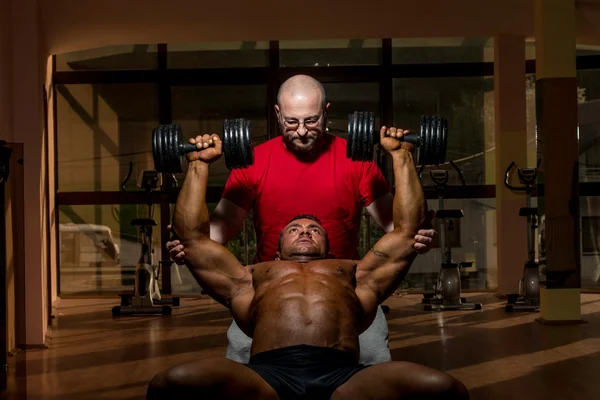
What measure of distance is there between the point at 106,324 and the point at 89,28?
2.19 m

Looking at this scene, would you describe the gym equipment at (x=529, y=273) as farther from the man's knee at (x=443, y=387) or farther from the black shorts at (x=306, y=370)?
the man's knee at (x=443, y=387)

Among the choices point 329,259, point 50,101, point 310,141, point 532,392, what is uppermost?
point 50,101

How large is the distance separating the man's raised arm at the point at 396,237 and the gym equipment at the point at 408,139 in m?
0.04

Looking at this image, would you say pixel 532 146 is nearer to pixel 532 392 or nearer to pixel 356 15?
pixel 356 15

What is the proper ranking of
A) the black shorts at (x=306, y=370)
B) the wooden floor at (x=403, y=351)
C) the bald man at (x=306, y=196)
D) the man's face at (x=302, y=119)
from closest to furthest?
the black shorts at (x=306, y=370) → the man's face at (x=302, y=119) → the bald man at (x=306, y=196) → the wooden floor at (x=403, y=351)

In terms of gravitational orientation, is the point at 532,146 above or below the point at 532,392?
above

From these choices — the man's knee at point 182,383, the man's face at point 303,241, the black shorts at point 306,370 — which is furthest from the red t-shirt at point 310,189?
the man's knee at point 182,383

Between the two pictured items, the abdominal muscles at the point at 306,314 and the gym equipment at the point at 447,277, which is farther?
the gym equipment at the point at 447,277

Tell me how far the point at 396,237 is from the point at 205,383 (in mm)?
833

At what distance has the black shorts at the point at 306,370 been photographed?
282 cm

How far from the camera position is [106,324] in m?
7.29

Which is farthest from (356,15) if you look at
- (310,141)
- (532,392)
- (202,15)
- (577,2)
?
(310,141)

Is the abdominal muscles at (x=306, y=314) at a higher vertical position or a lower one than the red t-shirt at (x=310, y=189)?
lower

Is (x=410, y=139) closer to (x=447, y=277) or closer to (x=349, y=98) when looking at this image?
(x=447, y=277)
